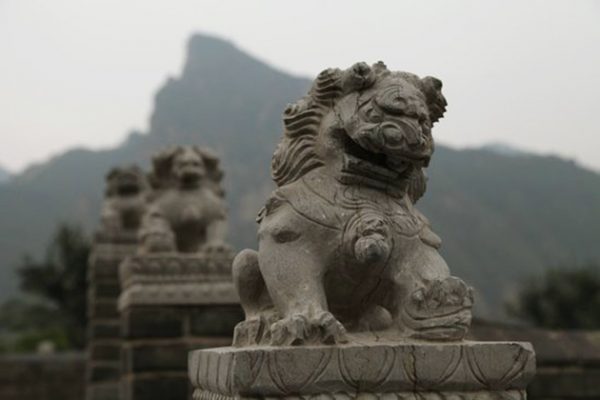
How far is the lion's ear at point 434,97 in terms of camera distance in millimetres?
2918

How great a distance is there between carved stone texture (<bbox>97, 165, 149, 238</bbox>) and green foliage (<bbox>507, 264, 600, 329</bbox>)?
17489 mm

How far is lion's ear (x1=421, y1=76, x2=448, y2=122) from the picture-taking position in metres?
2.92

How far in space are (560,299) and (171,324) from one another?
21.3m

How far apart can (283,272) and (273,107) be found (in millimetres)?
27301

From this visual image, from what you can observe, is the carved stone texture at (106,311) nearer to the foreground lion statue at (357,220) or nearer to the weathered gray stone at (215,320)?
the weathered gray stone at (215,320)

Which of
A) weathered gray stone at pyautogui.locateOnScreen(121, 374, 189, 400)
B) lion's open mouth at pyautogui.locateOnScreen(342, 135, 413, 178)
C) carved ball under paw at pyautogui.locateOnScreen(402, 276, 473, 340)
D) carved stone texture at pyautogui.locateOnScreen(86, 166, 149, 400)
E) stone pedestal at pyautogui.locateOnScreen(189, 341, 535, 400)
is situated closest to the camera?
stone pedestal at pyautogui.locateOnScreen(189, 341, 535, 400)

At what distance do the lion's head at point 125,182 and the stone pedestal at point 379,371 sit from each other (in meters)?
7.58

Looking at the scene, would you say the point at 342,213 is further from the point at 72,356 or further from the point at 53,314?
the point at 53,314

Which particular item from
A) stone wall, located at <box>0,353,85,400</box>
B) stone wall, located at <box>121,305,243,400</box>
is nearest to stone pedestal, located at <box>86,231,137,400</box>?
stone wall, located at <box>121,305,243,400</box>

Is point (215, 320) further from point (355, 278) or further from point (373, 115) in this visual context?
point (373, 115)

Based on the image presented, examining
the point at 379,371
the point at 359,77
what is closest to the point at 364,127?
the point at 359,77

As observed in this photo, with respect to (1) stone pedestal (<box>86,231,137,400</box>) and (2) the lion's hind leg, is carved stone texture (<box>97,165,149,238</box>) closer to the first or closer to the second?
(1) stone pedestal (<box>86,231,137,400</box>)

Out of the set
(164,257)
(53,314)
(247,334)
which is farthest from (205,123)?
(247,334)

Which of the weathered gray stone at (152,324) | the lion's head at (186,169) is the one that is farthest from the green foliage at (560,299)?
the weathered gray stone at (152,324)
